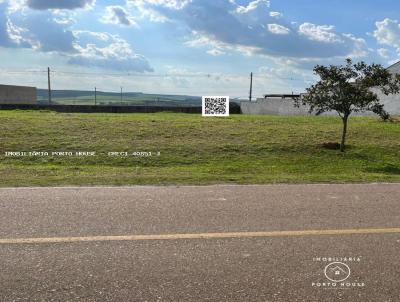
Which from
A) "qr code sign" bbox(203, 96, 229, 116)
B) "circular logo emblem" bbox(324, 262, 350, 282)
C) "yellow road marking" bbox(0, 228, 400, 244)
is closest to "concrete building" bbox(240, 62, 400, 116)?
"qr code sign" bbox(203, 96, 229, 116)

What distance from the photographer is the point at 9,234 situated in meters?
5.54

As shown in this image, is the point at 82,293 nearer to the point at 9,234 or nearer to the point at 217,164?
the point at 9,234

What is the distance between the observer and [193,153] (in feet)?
48.4

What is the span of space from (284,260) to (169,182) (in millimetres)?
4862

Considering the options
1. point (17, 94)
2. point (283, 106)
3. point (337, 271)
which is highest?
point (17, 94)

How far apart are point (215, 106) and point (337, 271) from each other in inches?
1085

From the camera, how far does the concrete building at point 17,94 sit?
50.4m

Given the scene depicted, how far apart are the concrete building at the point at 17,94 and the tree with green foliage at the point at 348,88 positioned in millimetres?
41862

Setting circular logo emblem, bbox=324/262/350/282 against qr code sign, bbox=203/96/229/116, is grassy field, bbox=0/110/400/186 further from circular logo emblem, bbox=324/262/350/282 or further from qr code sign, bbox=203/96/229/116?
qr code sign, bbox=203/96/229/116

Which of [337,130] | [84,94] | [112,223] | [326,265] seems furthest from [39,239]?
[84,94]

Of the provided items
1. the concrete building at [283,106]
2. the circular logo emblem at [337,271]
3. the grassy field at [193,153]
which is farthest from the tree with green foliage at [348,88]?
the concrete building at [283,106]

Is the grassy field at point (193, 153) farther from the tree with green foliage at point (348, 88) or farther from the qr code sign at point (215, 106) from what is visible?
the qr code sign at point (215, 106)

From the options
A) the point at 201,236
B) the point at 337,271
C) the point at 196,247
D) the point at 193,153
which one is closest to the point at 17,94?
the point at 193,153

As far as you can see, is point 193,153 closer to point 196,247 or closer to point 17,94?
point 196,247
